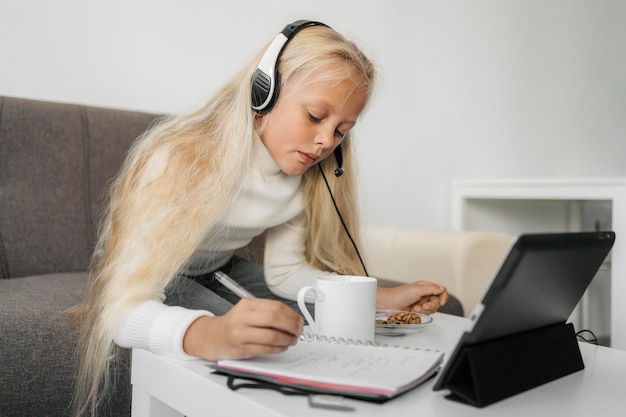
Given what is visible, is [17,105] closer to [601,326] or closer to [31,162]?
[31,162]

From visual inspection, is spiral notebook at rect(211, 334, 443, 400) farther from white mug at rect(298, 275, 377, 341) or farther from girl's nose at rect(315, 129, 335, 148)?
girl's nose at rect(315, 129, 335, 148)

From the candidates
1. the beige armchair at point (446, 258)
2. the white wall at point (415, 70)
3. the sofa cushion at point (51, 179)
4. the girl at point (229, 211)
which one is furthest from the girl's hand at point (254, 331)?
the white wall at point (415, 70)

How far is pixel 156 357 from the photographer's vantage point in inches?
25.5

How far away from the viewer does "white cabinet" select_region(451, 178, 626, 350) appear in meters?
1.37

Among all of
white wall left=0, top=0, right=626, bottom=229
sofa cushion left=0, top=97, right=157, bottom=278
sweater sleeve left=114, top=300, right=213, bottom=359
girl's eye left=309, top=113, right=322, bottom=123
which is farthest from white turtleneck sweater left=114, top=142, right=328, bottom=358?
white wall left=0, top=0, right=626, bottom=229

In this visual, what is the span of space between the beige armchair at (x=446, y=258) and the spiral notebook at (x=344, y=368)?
696 mm

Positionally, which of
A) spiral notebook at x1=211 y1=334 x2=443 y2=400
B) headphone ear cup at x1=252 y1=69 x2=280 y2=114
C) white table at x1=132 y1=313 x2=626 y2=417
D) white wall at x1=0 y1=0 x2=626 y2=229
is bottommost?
white table at x1=132 y1=313 x2=626 y2=417

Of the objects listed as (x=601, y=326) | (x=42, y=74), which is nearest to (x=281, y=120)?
(x=42, y=74)

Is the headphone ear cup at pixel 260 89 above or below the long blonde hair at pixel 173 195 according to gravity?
above

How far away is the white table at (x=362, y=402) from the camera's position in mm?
494

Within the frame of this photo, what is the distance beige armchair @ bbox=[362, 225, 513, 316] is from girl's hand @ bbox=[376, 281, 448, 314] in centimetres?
40

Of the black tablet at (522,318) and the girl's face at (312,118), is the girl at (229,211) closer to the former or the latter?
the girl's face at (312,118)

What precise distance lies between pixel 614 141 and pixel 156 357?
2.86 m

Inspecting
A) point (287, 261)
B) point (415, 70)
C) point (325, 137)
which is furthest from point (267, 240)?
point (415, 70)
